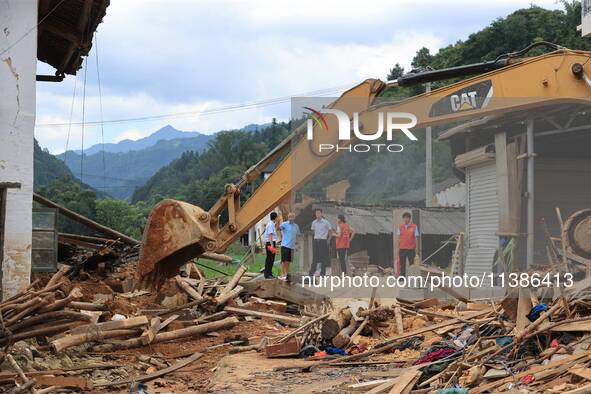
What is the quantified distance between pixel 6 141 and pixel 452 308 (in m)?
6.66

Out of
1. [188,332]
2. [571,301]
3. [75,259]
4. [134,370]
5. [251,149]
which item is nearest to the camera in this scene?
[571,301]

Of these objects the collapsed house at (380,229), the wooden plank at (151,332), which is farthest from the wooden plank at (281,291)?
the collapsed house at (380,229)

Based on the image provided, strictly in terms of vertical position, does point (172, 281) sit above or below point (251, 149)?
below

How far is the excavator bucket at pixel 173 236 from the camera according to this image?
11.0 m

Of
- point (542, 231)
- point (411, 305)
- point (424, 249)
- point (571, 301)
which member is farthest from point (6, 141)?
point (424, 249)

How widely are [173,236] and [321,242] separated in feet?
23.7

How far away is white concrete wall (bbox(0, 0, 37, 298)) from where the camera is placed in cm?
1112

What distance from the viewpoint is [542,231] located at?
60.7 ft

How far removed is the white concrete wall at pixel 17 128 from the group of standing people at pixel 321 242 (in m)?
5.76

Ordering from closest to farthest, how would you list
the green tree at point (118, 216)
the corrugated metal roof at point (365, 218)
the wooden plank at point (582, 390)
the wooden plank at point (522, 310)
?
the wooden plank at point (582, 390), the wooden plank at point (522, 310), the corrugated metal roof at point (365, 218), the green tree at point (118, 216)

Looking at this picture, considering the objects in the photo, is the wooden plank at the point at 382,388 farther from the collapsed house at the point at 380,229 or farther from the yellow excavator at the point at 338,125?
the collapsed house at the point at 380,229

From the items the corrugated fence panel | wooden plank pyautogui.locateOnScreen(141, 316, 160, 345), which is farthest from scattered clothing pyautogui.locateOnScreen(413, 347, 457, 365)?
the corrugated fence panel

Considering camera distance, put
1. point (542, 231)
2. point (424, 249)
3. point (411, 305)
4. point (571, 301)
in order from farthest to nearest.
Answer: point (424, 249)
point (542, 231)
point (411, 305)
point (571, 301)

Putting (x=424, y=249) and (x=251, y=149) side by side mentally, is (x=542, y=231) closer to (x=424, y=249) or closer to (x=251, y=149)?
(x=424, y=249)
